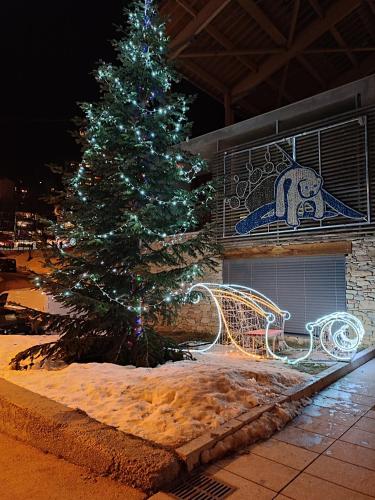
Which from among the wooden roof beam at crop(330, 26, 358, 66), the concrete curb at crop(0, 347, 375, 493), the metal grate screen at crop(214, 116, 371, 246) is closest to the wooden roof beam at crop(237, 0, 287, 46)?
the wooden roof beam at crop(330, 26, 358, 66)

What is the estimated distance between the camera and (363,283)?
30.6 feet

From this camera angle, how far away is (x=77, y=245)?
23.3ft

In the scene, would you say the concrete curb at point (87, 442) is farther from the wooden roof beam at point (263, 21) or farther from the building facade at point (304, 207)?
the wooden roof beam at point (263, 21)

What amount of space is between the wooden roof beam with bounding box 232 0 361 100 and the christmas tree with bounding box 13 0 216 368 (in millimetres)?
8081

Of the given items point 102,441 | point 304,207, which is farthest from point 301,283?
point 102,441

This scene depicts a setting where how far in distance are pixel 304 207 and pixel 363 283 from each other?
8.77ft

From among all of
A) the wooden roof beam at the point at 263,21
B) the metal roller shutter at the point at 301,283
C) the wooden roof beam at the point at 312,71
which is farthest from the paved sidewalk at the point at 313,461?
the wooden roof beam at the point at 312,71

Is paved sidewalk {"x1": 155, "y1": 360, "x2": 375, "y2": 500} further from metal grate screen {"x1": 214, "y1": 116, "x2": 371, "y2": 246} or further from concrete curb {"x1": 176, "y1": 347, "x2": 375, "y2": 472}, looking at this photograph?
metal grate screen {"x1": 214, "y1": 116, "x2": 371, "y2": 246}

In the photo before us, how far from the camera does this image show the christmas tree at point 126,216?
6.70 metres

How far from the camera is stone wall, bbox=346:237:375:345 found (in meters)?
9.11

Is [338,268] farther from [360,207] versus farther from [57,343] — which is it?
[57,343]

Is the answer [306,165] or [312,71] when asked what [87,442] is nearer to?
[306,165]

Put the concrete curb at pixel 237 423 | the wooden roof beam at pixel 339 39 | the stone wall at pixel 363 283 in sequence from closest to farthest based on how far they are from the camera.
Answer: the concrete curb at pixel 237 423 < the stone wall at pixel 363 283 < the wooden roof beam at pixel 339 39

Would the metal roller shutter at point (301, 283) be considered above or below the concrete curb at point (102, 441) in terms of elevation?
above
